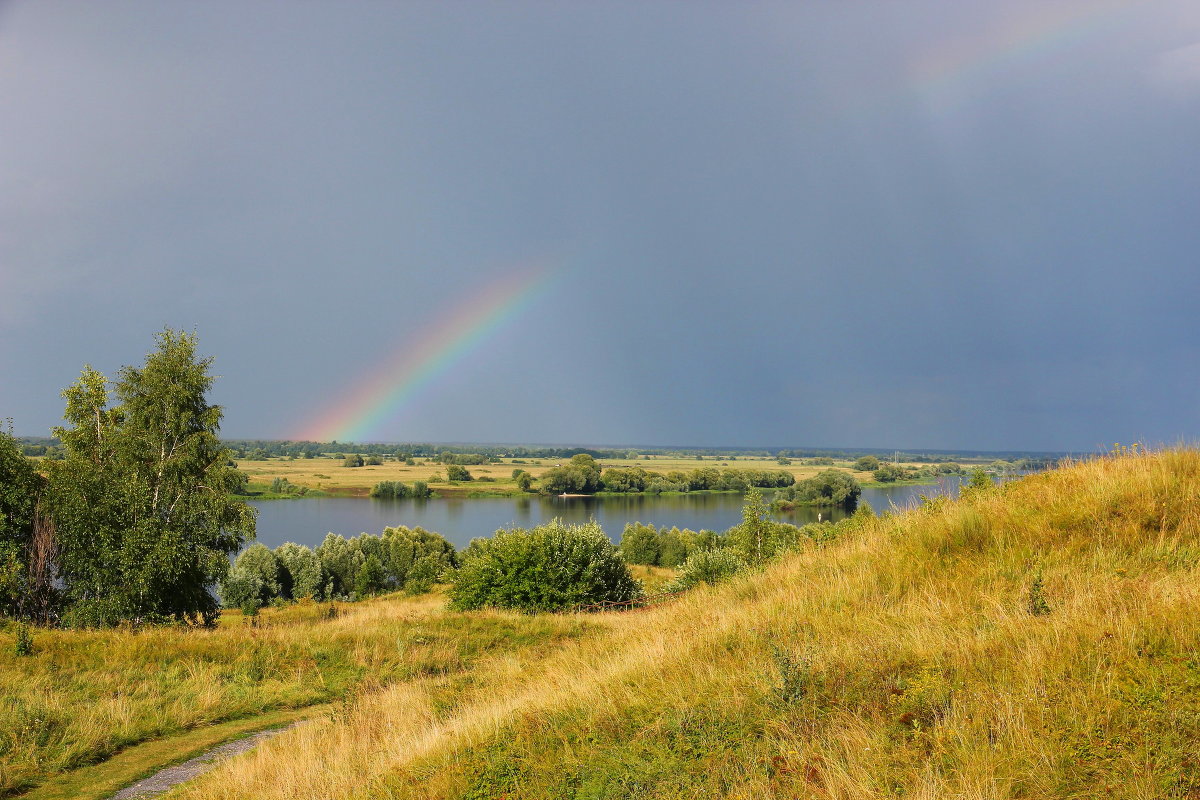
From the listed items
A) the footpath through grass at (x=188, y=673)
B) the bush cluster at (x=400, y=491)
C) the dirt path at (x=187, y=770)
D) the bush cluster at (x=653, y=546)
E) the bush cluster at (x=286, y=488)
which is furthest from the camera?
the bush cluster at (x=400, y=491)

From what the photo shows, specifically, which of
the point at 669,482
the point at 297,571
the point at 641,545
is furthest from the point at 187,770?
the point at 669,482

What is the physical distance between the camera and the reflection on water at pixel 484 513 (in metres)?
101

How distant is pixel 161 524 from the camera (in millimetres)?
22609

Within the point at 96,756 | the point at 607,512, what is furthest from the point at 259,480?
the point at 96,756

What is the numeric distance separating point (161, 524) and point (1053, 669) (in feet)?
85.1

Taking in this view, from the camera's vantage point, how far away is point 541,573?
20484 millimetres

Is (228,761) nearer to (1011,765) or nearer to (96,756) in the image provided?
(96,756)

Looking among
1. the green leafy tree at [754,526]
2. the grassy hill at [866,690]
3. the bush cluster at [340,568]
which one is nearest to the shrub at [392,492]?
the bush cluster at [340,568]

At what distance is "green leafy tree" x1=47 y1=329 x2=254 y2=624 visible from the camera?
20938 mm

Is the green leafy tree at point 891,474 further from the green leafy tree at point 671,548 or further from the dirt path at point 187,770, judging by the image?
the dirt path at point 187,770

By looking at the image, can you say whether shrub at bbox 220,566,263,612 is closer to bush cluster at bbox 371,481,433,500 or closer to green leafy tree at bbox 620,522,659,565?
green leafy tree at bbox 620,522,659,565

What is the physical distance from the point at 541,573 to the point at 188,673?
427 inches

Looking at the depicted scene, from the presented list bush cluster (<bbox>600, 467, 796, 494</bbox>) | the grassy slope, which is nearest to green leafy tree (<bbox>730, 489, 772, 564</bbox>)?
the grassy slope

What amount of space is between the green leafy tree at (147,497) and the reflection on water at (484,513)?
2534 inches
